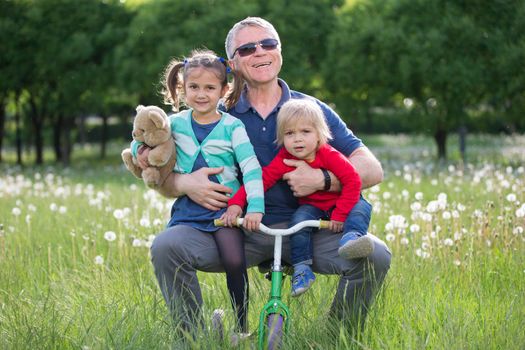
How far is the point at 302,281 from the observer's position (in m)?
4.02

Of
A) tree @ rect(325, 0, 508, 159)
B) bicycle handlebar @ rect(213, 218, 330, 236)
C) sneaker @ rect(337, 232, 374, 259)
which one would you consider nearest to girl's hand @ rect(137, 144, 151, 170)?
bicycle handlebar @ rect(213, 218, 330, 236)

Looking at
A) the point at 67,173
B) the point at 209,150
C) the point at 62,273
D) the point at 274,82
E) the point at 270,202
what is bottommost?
the point at 67,173

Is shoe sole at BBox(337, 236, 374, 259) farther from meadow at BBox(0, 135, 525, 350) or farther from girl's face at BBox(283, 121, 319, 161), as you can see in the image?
girl's face at BBox(283, 121, 319, 161)

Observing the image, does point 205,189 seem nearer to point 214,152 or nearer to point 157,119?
point 214,152

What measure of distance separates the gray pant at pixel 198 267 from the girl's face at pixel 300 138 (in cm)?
58

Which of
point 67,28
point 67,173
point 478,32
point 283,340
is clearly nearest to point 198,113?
point 283,340

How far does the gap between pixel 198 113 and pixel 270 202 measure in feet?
2.20

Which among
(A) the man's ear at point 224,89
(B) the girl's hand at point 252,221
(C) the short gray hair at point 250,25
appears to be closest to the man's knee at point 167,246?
(B) the girl's hand at point 252,221

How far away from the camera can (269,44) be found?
454 cm

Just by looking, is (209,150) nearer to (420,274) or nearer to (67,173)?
(420,274)

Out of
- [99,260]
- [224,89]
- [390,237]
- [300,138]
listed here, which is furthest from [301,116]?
[99,260]

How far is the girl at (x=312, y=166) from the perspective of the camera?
163 inches

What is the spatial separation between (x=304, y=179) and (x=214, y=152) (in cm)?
54

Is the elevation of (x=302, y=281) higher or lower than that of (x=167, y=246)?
lower
